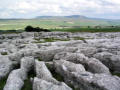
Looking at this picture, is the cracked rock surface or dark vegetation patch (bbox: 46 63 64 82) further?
dark vegetation patch (bbox: 46 63 64 82)

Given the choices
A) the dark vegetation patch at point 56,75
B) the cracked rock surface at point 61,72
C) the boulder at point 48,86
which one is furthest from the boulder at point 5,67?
the boulder at point 48,86

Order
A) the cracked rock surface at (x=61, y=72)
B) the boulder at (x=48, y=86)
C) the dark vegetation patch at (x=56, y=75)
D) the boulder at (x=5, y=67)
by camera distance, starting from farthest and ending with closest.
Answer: the boulder at (x=5, y=67) → the dark vegetation patch at (x=56, y=75) → the cracked rock surface at (x=61, y=72) → the boulder at (x=48, y=86)

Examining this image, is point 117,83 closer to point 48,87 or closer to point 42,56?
point 48,87

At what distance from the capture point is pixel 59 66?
56.0 feet

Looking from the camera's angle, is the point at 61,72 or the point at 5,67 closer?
the point at 61,72

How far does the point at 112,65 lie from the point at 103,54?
195 centimetres

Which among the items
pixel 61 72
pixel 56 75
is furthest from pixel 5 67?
pixel 61 72

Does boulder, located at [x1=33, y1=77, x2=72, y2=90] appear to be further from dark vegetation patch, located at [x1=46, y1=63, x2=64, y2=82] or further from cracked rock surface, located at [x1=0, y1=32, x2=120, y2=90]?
dark vegetation patch, located at [x1=46, y1=63, x2=64, y2=82]

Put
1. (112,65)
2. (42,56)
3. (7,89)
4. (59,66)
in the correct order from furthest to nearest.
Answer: (42,56) < (112,65) < (59,66) < (7,89)

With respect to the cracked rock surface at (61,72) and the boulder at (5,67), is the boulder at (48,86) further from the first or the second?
the boulder at (5,67)

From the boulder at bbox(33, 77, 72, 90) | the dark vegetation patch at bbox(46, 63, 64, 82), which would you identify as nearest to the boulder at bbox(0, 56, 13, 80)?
the dark vegetation patch at bbox(46, 63, 64, 82)

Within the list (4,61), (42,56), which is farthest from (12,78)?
(42,56)

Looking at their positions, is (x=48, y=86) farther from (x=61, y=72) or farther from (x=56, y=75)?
(x=56, y=75)

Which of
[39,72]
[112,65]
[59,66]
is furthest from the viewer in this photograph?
[112,65]
